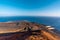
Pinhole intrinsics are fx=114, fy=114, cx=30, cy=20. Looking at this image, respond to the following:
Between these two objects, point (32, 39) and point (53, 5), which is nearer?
point (32, 39)

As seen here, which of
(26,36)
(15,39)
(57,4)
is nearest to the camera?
(15,39)

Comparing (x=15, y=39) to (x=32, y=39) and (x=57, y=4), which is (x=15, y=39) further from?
(x=57, y=4)

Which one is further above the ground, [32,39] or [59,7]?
[59,7]

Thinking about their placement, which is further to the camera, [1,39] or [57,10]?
[57,10]

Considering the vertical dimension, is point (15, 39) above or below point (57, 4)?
below

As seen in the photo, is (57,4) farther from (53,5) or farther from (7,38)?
(7,38)

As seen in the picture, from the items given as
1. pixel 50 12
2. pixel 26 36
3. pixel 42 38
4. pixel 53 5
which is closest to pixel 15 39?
pixel 26 36

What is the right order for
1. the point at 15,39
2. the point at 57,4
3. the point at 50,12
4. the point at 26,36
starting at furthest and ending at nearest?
the point at 50,12
the point at 57,4
the point at 26,36
the point at 15,39

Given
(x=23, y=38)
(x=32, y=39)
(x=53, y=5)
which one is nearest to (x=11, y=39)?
(x=23, y=38)

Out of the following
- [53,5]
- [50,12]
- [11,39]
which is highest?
[53,5]
